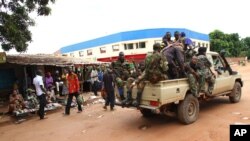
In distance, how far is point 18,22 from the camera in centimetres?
1232

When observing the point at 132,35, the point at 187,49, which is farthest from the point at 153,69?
the point at 132,35

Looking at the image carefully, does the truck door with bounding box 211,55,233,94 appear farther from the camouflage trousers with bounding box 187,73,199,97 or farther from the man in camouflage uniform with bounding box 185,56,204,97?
the camouflage trousers with bounding box 187,73,199,97

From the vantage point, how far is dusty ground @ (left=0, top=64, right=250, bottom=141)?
6.09 m

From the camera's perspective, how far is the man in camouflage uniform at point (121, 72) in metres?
7.48

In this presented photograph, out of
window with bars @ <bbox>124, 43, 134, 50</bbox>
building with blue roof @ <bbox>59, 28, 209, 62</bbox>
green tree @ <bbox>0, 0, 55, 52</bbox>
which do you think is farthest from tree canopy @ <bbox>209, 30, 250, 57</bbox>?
green tree @ <bbox>0, 0, 55, 52</bbox>

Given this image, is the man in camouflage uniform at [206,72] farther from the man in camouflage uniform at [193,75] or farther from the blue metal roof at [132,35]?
the blue metal roof at [132,35]

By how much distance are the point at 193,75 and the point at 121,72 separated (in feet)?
7.14

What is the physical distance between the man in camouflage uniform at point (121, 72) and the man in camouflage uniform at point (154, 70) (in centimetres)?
85

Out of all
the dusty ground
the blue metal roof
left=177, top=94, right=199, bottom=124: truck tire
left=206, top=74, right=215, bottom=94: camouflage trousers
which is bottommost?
the dusty ground

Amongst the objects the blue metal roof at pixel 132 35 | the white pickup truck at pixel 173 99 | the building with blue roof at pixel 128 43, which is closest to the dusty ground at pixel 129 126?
the white pickup truck at pixel 173 99

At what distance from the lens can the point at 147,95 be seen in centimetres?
653

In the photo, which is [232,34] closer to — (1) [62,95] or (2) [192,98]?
(1) [62,95]

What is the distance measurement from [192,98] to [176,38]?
2040 millimetres

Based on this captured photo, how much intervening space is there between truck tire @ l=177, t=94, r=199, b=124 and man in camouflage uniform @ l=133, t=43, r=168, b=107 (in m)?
0.86
